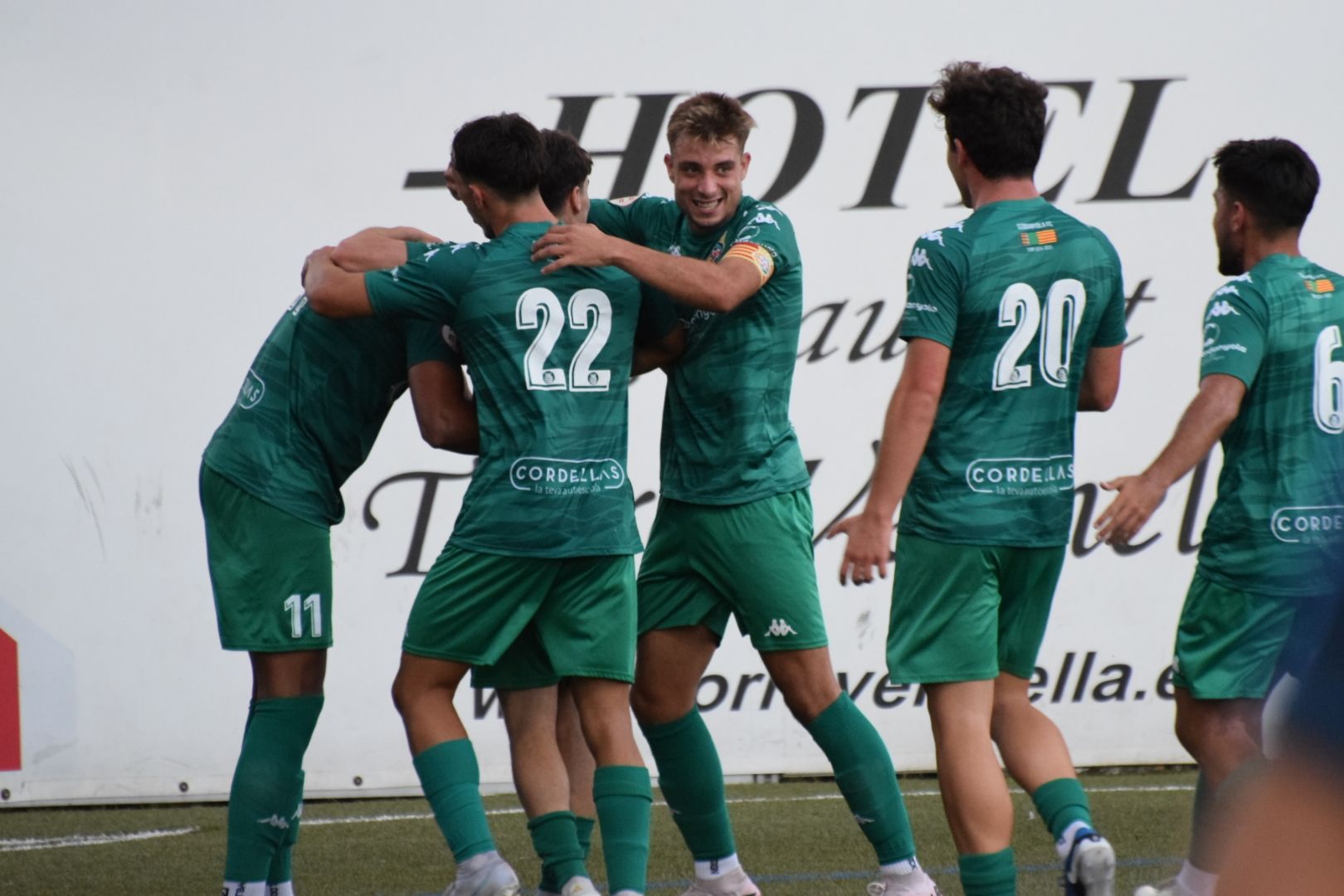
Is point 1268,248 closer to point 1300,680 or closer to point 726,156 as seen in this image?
point 726,156

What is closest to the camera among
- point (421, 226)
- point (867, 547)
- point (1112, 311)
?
point (867, 547)

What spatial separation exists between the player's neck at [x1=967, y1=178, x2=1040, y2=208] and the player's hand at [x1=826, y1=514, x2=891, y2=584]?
0.75 metres

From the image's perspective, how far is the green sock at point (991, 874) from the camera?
3.31 m

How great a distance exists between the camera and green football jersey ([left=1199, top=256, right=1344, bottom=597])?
3771 mm

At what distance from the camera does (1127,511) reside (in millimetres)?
3361

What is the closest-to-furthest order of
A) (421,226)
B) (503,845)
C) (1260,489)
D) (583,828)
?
(1260,489)
(583,828)
(503,845)
(421,226)

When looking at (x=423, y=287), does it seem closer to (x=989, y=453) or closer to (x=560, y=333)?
(x=560, y=333)

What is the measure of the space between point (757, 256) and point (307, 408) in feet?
3.55

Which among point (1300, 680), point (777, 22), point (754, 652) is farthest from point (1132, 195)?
point (1300, 680)

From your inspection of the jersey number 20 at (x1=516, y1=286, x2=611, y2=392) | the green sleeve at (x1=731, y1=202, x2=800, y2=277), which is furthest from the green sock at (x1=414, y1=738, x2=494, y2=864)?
the green sleeve at (x1=731, y1=202, x2=800, y2=277)

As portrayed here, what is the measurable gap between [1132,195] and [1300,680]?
571cm

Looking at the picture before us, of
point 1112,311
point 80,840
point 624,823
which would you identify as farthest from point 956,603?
point 80,840

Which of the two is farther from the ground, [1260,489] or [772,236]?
[772,236]

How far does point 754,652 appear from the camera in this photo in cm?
664
